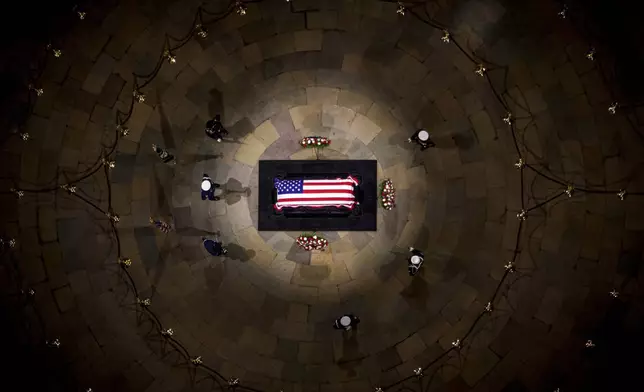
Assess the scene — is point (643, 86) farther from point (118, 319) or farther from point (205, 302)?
point (118, 319)

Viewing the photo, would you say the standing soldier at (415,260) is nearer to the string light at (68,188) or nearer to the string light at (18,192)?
the string light at (68,188)

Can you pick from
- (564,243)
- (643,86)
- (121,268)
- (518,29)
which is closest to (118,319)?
(121,268)

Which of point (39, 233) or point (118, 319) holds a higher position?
point (39, 233)

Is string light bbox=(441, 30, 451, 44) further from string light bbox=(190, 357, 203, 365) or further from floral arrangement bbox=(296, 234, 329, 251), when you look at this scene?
string light bbox=(190, 357, 203, 365)

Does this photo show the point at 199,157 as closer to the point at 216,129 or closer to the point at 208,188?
the point at 216,129

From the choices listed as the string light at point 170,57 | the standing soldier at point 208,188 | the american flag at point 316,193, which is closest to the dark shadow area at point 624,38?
the american flag at point 316,193

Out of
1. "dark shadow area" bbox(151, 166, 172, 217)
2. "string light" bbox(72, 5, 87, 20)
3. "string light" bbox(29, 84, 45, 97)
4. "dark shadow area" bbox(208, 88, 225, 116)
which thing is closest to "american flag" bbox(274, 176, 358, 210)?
"dark shadow area" bbox(208, 88, 225, 116)

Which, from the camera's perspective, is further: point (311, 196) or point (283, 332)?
point (283, 332)

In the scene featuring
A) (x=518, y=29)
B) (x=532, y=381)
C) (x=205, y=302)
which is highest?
(x=518, y=29)
